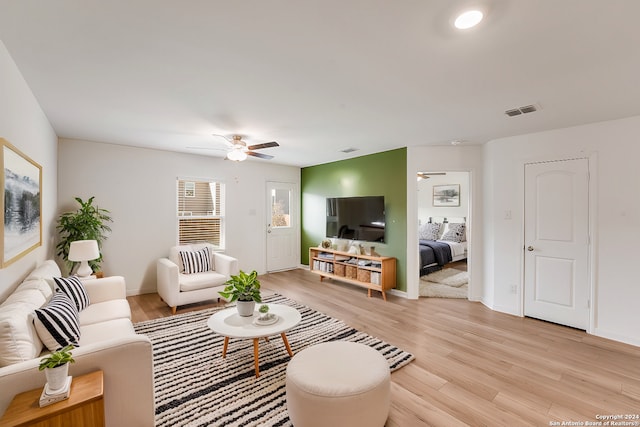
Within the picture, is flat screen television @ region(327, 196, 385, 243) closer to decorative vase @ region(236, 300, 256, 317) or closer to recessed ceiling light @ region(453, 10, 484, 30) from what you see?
decorative vase @ region(236, 300, 256, 317)

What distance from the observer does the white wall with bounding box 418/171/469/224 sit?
723 centimetres

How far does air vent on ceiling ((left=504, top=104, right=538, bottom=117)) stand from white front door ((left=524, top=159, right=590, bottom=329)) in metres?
1.13

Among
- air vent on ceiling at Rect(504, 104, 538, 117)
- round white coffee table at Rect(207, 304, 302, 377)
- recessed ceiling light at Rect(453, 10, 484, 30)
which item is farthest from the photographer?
air vent on ceiling at Rect(504, 104, 538, 117)

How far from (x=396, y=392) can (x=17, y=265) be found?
10.2 ft

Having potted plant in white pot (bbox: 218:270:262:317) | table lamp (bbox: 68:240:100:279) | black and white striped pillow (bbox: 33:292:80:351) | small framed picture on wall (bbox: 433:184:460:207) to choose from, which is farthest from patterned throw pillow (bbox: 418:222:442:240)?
black and white striped pillow (bbox: 33:292:80:351)

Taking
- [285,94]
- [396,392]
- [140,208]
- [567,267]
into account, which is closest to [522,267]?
[567,267]

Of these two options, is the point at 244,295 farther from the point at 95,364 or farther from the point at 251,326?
the point at 95,364

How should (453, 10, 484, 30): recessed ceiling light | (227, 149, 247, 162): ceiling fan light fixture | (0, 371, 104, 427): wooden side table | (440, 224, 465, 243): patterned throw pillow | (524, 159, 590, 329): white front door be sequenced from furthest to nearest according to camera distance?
(440, 224, 465, 243): patterned throw pillow → (227, 149, 247, 162): ceiling fan light fixture → (524, 159, 590, 329): white front door → (453, 10, 484, 30): recessed ceiling light → (0, 371, 104, 427): wooden side table

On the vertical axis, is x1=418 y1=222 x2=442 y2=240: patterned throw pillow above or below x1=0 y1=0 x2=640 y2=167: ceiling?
below

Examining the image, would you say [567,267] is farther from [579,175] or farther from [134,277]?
[134,277]

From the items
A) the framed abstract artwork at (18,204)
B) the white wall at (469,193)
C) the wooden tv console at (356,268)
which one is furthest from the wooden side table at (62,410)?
the white wall at (469,193)

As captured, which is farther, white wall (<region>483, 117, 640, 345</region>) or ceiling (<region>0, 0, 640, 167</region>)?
white wall (<region>483, 117, 640, 345</region>)

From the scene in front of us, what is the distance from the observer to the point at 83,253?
3322 millimetres

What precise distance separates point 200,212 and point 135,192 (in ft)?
3.66
